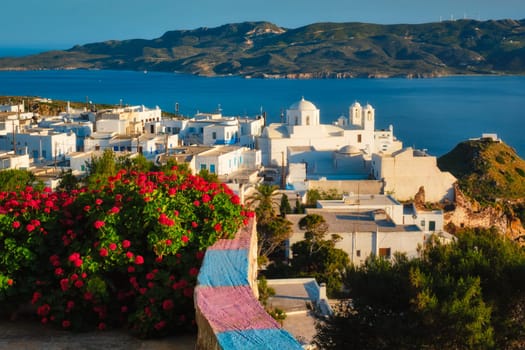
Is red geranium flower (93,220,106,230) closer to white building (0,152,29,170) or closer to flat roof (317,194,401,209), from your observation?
flat roof (317,194,401,209)

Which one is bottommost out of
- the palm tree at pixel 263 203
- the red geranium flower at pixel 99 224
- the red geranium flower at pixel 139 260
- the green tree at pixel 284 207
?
the green tree at pixel 284 207

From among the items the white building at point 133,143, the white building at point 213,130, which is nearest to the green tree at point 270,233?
the white building at point 133,143

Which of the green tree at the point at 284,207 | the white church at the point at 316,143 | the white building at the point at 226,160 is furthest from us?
the white church at the point at 316,143

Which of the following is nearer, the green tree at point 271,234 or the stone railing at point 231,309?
the stone railing at point 231,309

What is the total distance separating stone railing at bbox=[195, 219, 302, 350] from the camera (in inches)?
141

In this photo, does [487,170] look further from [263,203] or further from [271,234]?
[271,234]

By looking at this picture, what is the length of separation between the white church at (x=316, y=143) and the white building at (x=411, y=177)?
281 centimetres

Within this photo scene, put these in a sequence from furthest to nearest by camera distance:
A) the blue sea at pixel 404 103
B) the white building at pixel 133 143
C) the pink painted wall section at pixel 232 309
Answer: the blue sea at pixel 404 103, the white building at pixel 133 143, the pink painted wall section at pixel 232 309

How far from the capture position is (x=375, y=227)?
17.5m

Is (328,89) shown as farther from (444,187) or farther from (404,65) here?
(444,187)

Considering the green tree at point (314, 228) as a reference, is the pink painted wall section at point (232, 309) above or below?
above

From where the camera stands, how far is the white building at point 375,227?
1717cm

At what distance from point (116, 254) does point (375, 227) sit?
503 inches

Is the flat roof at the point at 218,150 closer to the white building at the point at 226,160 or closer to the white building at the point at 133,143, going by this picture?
the white building at the point at 226,160
